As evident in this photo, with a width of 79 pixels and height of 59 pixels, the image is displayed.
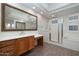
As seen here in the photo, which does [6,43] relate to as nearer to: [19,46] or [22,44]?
[19,46]

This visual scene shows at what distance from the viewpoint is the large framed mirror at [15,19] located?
2.36 m

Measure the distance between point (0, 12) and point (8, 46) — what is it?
100 centimetres

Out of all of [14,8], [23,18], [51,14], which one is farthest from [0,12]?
[51,14]

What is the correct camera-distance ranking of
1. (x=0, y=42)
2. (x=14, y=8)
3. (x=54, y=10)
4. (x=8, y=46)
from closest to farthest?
(x=0, y=42) → (x=8, y=46) → (x=14, y=8) → (x=54, y=10)

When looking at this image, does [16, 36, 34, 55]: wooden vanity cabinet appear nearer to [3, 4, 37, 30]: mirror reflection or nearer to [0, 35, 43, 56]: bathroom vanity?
[0, 35, 43, 56]: bathroom vanity

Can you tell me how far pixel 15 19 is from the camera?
2730mm

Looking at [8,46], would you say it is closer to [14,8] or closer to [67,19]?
[14,8]

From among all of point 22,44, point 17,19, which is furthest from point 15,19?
point 22,44

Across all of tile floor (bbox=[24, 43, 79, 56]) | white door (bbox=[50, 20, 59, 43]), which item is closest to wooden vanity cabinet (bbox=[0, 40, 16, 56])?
tile floor (bbox=[24, 43, 79, 56])

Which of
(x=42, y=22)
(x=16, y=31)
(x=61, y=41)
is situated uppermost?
(x=42, y=22)

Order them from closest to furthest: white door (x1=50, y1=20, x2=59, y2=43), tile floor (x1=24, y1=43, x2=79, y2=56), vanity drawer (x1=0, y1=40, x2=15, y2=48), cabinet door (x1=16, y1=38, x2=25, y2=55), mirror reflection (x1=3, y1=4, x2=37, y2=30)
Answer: vanity drawer (x1=0, y1=40, x2=15, y2=48)
cabinet door (x1=16, y1=38, x2=25, y2=55)
mirror reflection (x1=3, y1=4, x2=37, y2=30)
tile floor (x1=24, y1=43, x2=79, y2=56)
white door (x1=50, y1=20, x2=59, y2=43)

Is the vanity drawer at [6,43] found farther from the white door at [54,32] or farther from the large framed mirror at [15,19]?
the white door at [54,32]

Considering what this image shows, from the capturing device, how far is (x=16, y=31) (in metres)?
2.83

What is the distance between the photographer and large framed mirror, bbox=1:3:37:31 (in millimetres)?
2357
